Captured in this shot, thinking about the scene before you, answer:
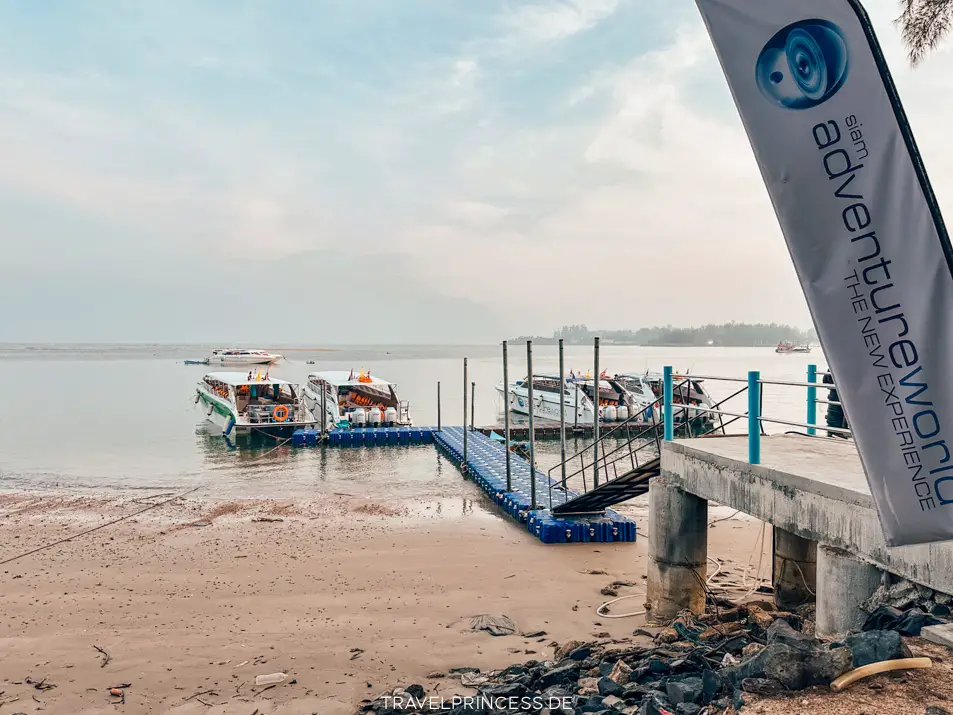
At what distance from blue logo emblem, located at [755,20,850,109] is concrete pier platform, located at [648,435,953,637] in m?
3.69

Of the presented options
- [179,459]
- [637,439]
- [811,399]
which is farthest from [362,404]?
[811,399]

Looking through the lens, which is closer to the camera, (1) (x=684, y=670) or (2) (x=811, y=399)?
(1) (x=684, y=670)

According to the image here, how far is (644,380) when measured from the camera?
4197cm

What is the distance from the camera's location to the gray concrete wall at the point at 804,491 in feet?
17.2

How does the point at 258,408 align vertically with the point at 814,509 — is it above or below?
below

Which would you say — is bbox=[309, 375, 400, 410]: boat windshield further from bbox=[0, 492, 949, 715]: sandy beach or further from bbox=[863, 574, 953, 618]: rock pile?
bbox=[863, 574, 953, 618]: rock pile

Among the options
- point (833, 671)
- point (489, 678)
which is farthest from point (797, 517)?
point (489, 678)

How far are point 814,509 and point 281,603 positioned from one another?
313 inches

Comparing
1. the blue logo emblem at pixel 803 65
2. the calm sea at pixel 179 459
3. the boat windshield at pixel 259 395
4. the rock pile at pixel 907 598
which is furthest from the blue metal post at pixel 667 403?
the boat windshield at pixel 259 395

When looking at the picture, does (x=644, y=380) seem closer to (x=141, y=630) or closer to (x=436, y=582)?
(x=436, y=582)

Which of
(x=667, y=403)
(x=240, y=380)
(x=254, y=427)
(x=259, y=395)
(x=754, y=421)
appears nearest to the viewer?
(x=754, y=421)

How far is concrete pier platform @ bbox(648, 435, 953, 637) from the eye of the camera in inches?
216

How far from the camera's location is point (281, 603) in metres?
10.3

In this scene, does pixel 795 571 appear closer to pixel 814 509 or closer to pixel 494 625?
pixel 814 509
